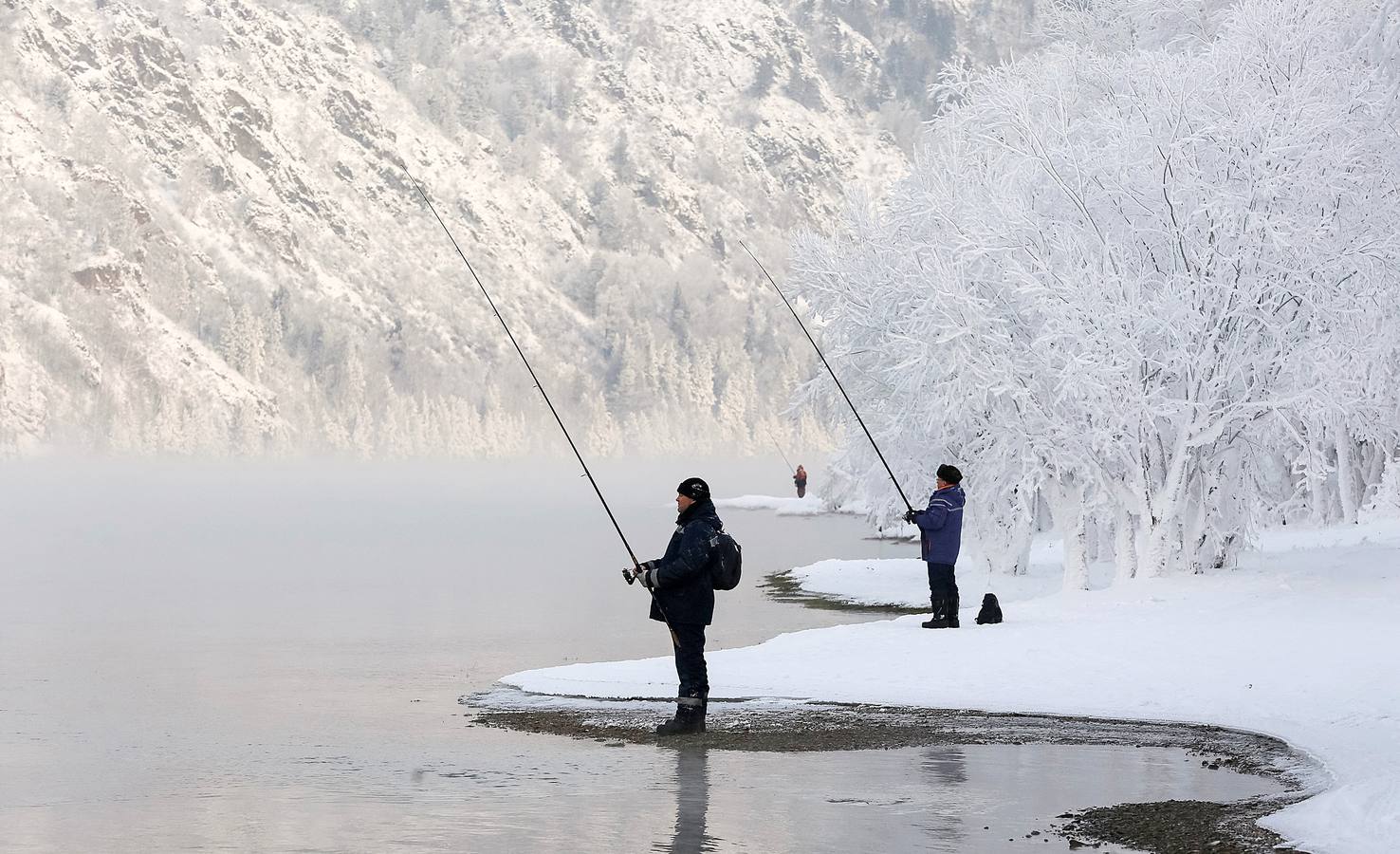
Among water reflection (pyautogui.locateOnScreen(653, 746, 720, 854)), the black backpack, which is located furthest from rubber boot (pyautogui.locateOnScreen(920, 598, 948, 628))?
water reflection (pyautogui.locateOnScreen(653, 746, 720, 854))

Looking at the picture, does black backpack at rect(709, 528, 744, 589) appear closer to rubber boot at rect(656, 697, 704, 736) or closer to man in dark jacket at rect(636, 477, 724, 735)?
man in dark jacket at rect(636, 477, 724, 735)

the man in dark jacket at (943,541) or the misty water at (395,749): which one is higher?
the man in dark jacket at (943,541)

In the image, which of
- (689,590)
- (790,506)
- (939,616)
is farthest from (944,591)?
(790,506)

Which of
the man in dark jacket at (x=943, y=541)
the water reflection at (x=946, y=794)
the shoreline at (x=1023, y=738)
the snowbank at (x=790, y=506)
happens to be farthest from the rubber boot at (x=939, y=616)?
the snowbank at (x=790, y=506)

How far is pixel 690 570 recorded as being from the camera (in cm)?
1429

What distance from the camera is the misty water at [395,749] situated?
1108 centimetres

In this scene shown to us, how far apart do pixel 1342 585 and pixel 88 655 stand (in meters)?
14.8

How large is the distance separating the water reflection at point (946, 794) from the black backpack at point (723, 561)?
1.81 m

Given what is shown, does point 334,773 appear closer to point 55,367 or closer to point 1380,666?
point 1380,666

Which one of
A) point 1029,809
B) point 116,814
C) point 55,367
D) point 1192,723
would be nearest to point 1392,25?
point 1192,723

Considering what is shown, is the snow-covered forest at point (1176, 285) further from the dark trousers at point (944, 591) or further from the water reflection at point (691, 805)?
the water reflection at point (691, 805)

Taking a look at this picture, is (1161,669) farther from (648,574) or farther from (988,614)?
(648,574)

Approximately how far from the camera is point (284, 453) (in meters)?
194

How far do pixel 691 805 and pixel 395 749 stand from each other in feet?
11.6
